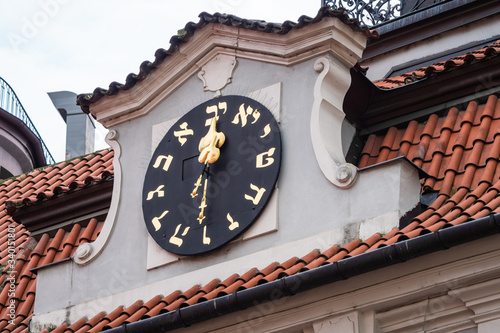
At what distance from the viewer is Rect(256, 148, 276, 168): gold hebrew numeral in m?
12.0

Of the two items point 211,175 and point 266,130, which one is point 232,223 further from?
point 266,130

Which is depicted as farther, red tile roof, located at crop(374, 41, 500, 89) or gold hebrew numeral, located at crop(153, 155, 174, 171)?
gold hebrew numeral, located at crop(153, 155, 174, 171)

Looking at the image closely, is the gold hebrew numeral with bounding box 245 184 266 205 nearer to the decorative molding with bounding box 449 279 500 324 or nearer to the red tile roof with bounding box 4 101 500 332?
the red tile roof with bounding box 4 101 500 332

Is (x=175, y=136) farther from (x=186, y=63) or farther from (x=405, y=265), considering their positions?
(x=405, y=265)

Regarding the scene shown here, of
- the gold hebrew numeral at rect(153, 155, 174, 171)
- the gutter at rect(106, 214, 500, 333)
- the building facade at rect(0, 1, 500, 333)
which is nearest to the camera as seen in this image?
the gutter at rect(106, 214, 500, 333)

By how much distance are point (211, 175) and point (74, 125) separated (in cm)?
1080

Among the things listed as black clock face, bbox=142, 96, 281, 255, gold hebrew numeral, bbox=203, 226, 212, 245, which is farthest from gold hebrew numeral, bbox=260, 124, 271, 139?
gold hebrew numeral, bbox=203, 226, 212, 245

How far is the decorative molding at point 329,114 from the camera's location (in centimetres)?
1177

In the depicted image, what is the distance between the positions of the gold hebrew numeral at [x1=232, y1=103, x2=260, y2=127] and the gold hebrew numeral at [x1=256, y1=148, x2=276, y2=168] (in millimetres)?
334

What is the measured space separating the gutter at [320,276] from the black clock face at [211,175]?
0.82 metres

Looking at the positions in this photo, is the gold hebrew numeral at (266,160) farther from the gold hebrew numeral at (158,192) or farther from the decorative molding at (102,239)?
the decorative molding at (102,239)

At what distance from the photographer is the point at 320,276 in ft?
35.1

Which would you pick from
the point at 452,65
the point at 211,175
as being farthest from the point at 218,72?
the point at 452,65

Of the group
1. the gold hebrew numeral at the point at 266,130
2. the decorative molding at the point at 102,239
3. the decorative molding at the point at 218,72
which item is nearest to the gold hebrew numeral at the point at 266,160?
the gold hebrew numeral at the point at 266,130
